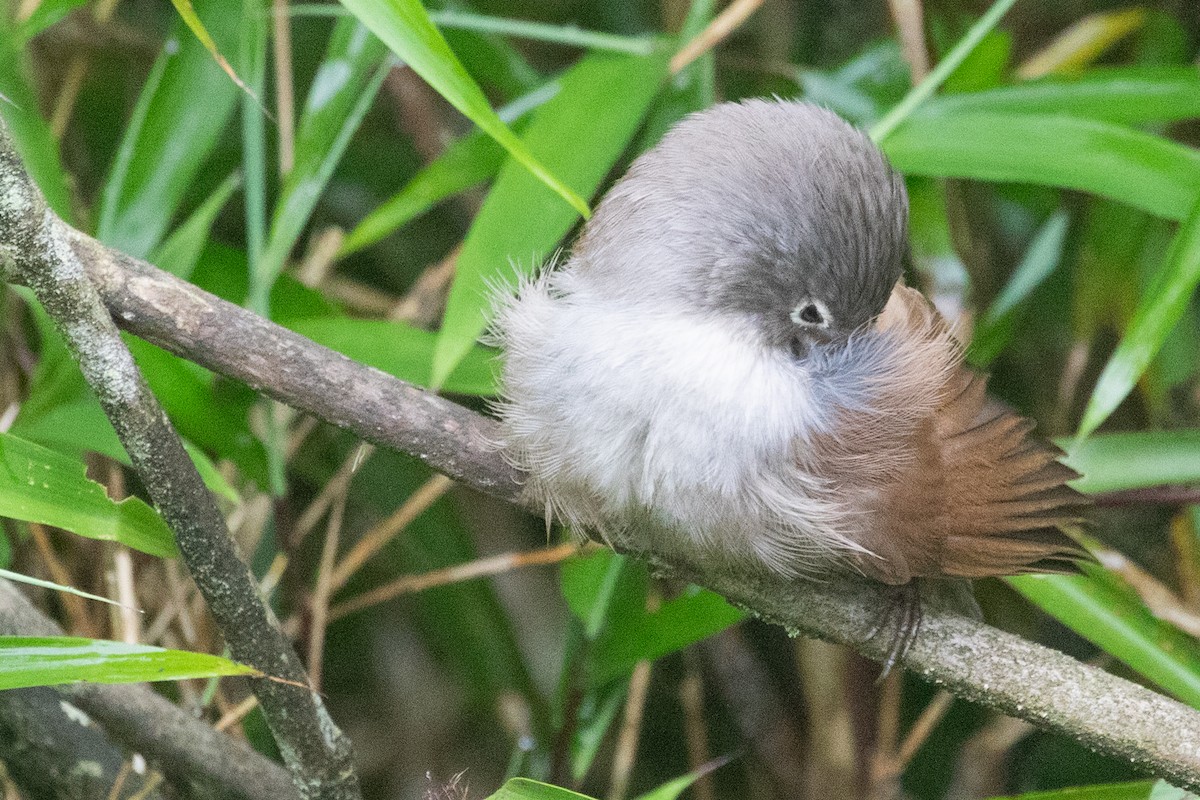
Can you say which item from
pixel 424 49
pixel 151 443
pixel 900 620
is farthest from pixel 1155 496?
pixel 151 443

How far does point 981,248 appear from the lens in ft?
7.63

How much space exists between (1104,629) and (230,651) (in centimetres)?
114

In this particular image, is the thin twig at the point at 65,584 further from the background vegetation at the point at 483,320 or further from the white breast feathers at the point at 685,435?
the white breast feathers at the point at 685,435

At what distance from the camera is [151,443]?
105 cm

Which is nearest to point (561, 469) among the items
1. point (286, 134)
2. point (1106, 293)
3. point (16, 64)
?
point (286, 134)

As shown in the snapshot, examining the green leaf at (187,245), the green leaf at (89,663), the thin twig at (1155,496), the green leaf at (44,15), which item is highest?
the thin twig at (1155,496)

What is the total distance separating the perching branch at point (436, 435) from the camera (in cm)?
113

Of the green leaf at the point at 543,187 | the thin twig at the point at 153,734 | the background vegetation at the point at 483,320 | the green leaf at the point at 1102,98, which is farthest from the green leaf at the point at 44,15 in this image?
the green leaf at the point at 1102,98

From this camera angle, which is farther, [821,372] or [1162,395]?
[1162,395]

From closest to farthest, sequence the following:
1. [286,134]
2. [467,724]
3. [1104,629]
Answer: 1. [1104,629]
2. [286,134]
3. [467,724]

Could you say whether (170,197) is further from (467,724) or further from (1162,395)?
(1162,395)

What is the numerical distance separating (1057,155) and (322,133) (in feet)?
3.44

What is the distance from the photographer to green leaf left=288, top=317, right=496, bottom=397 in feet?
5.16

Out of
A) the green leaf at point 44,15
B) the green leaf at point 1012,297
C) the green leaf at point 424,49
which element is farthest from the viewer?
the green leaf at point 1012,297
